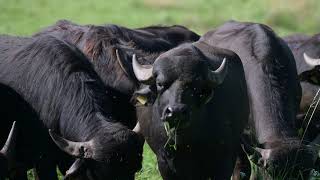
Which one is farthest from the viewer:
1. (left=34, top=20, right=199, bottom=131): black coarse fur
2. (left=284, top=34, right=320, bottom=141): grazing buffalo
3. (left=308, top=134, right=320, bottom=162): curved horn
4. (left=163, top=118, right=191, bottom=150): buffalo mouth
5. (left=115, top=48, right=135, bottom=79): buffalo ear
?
(left=284, top=34, right=320, bottom=141): grazing buffalo

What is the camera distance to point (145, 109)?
30.6ft

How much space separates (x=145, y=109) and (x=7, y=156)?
5.89 feet

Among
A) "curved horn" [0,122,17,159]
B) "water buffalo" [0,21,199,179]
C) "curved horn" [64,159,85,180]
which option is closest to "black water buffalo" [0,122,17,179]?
"curved horn" [0,122,17,159]

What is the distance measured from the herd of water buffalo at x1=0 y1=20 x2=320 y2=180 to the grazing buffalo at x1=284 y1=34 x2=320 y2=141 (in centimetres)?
11

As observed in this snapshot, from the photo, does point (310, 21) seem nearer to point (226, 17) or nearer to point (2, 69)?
point (226, 17)

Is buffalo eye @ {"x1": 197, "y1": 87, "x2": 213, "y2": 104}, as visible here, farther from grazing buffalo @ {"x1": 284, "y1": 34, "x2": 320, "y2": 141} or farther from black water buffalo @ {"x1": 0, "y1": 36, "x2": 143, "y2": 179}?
grazing buffalo @ {"x1": 284, "y1": 34, "x2": 320, "y2": 141}

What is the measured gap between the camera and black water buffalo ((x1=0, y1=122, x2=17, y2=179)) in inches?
326

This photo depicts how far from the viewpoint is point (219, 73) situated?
28.2 ft

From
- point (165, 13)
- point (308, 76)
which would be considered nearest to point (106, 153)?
point (308, 76)

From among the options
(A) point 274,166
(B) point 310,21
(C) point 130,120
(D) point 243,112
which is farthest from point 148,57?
(B) point 310,21

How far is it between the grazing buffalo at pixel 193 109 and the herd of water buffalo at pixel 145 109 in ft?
0.04

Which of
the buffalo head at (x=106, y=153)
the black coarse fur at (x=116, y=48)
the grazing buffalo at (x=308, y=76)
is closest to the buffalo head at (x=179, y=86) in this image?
the buffalo head at (x=106, y=153)

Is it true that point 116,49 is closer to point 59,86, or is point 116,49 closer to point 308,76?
point 59,86

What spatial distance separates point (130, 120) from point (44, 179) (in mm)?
1327
